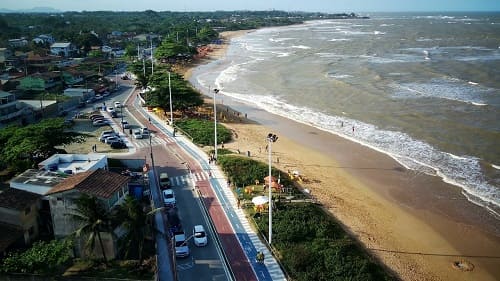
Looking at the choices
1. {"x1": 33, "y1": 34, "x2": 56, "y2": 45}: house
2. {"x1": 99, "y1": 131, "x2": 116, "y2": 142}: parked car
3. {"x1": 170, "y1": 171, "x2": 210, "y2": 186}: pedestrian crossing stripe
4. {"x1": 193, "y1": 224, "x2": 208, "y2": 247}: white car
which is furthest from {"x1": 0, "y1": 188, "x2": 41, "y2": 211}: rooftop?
{"x1": 33, "y1": 34, "x2": 56, "y2": 45}: house

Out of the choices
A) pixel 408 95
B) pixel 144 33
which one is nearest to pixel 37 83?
pixel 408 95

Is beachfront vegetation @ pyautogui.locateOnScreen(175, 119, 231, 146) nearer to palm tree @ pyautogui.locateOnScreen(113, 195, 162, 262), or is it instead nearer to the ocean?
the ocean

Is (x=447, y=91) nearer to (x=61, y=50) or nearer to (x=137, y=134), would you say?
(x=137, y=134)

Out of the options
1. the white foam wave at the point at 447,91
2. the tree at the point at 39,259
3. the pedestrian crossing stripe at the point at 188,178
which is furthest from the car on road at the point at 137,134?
the white foam wave at the point at 447,91

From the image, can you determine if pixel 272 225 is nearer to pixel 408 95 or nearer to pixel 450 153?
pixel 450 153

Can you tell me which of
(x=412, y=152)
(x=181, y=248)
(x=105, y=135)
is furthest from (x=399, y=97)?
(x=181, y=248)

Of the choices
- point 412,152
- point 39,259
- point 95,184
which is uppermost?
point 95,184

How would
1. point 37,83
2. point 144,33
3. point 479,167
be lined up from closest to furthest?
1. point 479,167
2. point 37,83
3. point 144,33
